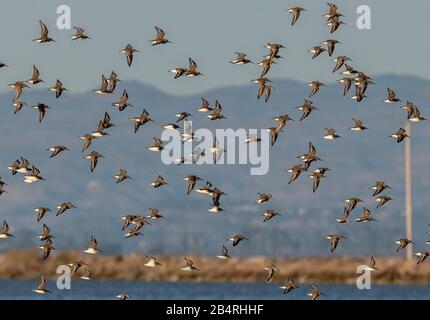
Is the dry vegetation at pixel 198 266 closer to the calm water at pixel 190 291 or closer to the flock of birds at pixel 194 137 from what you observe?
the calm water at pixel 190 291

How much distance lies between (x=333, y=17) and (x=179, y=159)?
264 inches

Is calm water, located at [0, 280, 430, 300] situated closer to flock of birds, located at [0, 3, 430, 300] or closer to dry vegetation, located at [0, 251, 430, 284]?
dry vegetation, located at [0, 251, 430, 284]

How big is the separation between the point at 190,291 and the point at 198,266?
13.4 meters

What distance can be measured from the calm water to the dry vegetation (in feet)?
3.06

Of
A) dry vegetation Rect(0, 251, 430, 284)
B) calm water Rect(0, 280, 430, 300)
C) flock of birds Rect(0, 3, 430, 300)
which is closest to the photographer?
flock of birds Rect(0, 3, 430, 300)

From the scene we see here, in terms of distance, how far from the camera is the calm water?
89.8 metres

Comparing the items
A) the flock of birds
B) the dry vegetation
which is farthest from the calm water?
the flock of birds

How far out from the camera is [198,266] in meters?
111

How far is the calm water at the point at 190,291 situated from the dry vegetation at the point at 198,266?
3.06 feet

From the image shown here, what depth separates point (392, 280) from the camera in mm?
103938

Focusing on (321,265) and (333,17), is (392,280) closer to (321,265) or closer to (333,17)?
(321,265)

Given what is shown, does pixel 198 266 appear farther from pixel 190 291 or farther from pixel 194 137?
pixel 194 137

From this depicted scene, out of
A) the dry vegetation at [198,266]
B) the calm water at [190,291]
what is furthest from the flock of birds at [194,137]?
the dry vegetation at [198,266]
